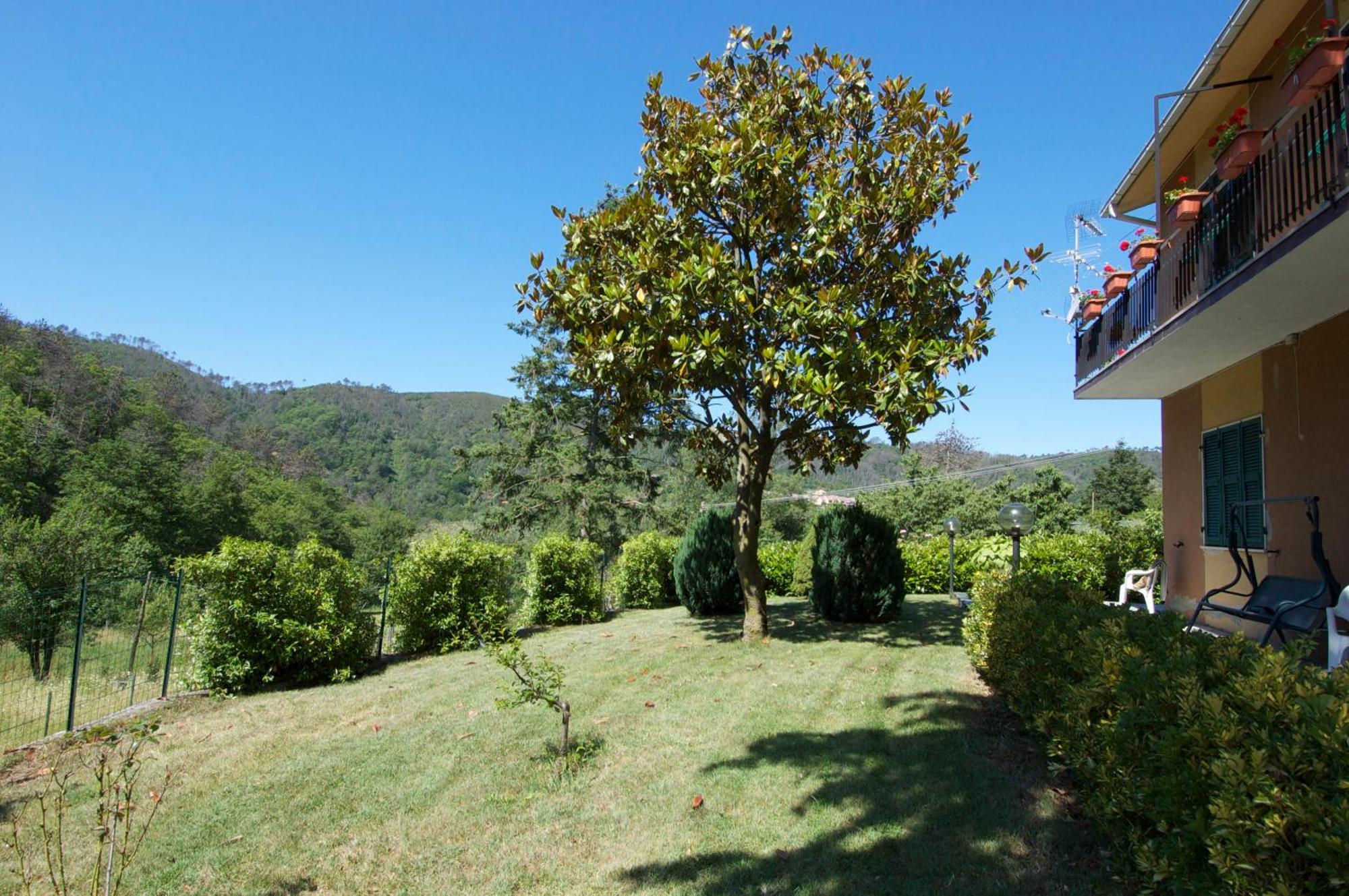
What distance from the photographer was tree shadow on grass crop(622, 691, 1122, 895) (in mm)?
3275

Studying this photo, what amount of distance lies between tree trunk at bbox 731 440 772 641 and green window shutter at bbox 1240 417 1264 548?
5.26 m

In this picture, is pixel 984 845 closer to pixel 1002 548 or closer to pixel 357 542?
pixel 1002 548

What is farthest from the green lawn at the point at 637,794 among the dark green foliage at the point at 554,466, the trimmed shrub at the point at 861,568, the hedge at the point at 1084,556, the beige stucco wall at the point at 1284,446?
the dark green foliage at the point at 554,466

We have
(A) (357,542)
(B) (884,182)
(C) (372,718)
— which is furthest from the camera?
(A) (357,542)

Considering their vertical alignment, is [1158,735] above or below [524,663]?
above

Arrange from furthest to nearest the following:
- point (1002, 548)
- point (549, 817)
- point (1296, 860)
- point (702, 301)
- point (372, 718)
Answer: point (1002, 548)
point (702, 301)
point (372, 718)
point (549, 817)
point (1296, 860)

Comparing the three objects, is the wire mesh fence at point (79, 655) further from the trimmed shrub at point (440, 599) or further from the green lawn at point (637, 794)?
the trimmed shrub at point (440, 599)

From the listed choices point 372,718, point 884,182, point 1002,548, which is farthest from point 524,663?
point 1002,548

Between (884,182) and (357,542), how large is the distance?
54876 millimetres

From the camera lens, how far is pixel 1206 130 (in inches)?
357

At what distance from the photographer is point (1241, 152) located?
257 inches

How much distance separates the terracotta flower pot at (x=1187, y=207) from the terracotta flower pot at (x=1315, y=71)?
1409 mm

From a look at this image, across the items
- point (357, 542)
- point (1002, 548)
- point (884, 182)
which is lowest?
point (357, 542)

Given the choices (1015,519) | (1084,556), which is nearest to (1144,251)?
(1015,519)
